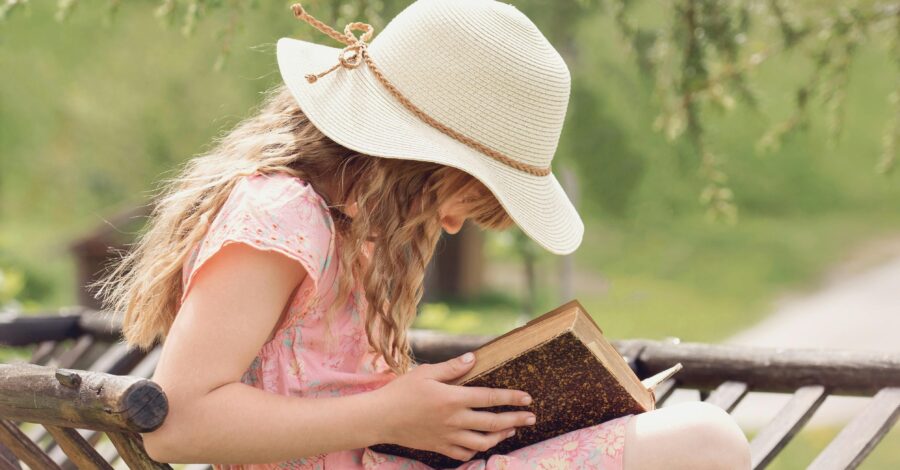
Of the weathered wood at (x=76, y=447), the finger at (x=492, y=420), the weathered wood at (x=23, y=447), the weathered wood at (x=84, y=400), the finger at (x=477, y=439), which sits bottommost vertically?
the weathered wood at (x=23, y=447)

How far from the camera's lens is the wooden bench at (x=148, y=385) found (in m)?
1.32

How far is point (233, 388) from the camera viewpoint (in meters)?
1.31

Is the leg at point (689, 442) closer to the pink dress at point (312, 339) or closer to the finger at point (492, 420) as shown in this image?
the pink dress at point (312, 339)

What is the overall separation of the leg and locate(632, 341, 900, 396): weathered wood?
0.91 metres

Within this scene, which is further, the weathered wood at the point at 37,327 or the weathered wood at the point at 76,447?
the weathered wood at the point at 37,327

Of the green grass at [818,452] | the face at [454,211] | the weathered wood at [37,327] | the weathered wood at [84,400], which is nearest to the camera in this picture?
the weathered wood at [84,400]

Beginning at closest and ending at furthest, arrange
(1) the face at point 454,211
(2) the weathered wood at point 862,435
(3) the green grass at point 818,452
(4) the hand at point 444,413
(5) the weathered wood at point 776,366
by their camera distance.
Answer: (4) the hand at point 444,413, (1) the face at point 454,211, (2) the weathered wood at point 862,435, (5) the weathered wood at point 776,366, (3) the green grass at point 818,452

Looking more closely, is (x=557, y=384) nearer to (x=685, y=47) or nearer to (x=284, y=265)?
(x=284, y=265)

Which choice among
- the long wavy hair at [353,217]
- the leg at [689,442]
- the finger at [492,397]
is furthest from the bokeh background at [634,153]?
the leg at [689,442]

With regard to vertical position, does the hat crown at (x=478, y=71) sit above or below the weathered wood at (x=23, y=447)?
above

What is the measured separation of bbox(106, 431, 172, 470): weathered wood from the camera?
4.53ft

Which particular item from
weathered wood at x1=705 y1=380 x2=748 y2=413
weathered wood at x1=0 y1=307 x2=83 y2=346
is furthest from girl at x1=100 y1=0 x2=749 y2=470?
weathered wood at x1=0 y1=307 x2=83 y2=346

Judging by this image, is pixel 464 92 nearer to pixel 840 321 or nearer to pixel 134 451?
pixel 134 451

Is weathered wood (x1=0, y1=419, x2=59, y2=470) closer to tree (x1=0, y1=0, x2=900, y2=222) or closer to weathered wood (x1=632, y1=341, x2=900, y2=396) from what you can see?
tree (x1=0, y1=0, x2=900, y2=222)
